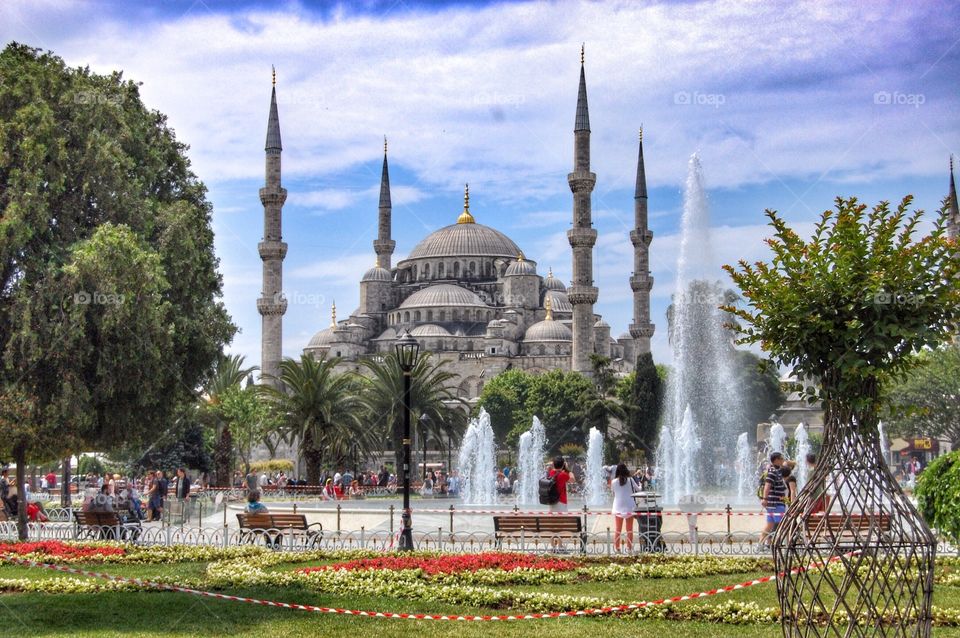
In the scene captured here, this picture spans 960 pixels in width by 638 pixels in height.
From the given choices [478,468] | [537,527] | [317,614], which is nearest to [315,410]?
[478,468]

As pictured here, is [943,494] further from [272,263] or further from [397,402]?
[272,263]

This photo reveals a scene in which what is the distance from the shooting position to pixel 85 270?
15.6 m

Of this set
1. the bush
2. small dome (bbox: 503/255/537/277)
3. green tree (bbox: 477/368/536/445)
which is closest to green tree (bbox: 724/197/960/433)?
the bush

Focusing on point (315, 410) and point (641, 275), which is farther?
point (641, 275)

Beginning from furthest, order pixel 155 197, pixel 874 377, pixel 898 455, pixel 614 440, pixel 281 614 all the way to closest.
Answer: pixel 898 455 < pixel 614 440 < pixel 155 197 < pixel 281 614 < pixel 874 377

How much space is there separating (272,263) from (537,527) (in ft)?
114

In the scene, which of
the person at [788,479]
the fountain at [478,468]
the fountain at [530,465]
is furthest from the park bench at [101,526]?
the fountain at [478,468]

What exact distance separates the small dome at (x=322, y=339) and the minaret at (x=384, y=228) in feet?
18.6

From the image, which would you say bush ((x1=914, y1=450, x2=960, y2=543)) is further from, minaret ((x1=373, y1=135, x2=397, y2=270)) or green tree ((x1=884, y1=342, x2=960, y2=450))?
minaret ((x1=373, y1=135, x2=397, y2=270))

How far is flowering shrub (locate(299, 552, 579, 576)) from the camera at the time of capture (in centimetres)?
1052

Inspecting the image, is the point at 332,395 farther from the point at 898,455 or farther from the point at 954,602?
the point at 898,455

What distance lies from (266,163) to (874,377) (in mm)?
42717

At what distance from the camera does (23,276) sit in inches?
639

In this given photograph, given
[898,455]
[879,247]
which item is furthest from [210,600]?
[898,455]
